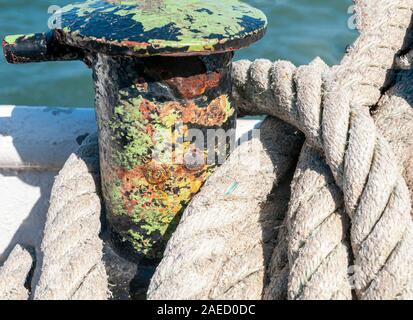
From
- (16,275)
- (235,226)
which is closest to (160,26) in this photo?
(235,226)

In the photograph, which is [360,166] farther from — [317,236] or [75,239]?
[75,239]

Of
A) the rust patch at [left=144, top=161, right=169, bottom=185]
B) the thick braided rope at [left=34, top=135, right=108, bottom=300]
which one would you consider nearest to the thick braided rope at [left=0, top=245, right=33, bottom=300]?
the thick braided rope at [left=34, top=135, right=108, bottom=300]

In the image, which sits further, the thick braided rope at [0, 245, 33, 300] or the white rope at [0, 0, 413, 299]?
the thick braided rope at [0, 245, 33, 300]

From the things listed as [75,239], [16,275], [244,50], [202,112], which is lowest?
[244,50]

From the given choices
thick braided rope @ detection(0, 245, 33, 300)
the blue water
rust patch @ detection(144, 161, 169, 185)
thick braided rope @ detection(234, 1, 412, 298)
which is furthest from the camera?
the blue water

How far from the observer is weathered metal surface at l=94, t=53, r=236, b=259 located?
1078mm

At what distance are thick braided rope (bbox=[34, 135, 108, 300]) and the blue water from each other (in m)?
2.46

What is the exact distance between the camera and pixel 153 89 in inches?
42.4

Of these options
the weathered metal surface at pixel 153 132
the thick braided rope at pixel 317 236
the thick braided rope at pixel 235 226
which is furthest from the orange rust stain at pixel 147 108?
the thick braided rope at pixel 317 236

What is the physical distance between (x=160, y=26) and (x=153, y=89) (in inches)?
4.2

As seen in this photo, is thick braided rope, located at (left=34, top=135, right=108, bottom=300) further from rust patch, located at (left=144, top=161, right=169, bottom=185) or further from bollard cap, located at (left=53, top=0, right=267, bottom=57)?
bollard cap, located at (left=53, top=0, right=267, bottom=57)

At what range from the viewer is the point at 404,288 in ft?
2.95
